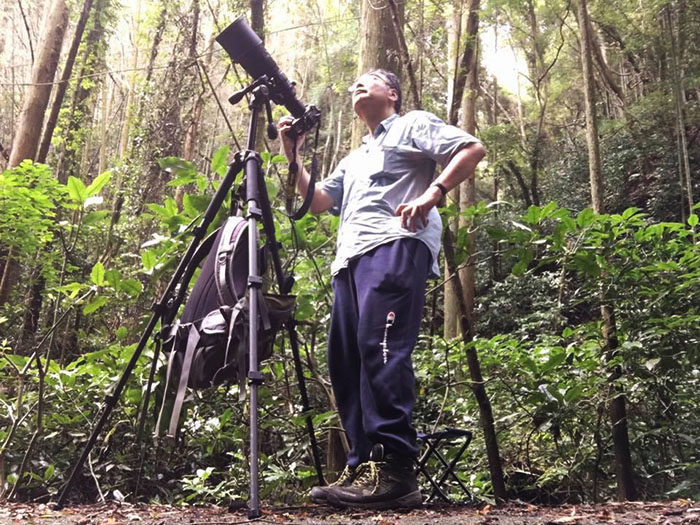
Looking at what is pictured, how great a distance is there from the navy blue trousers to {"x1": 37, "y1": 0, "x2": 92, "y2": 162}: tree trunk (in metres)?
5.74

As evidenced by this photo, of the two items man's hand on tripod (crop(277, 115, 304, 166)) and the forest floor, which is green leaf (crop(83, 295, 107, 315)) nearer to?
the forest floor

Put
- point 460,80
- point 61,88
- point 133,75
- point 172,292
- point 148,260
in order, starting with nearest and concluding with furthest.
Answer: point 172,292 → point 148,260 → point 460,80 → point 61,88 → point 133,75

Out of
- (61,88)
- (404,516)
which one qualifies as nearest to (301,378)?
(404,516)

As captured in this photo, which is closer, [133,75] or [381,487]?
[381,487]

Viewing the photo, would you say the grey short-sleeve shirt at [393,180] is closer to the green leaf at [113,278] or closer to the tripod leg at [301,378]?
the tripod leg at [301,378]

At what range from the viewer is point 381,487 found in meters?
1.52

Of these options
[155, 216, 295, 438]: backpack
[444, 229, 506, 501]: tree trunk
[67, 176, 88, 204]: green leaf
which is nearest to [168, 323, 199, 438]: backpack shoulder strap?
[155, 216, 295, 438]: backpack

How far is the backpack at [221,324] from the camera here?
4.91 feet

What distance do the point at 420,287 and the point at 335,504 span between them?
650 millimetres

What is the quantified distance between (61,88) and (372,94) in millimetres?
6310

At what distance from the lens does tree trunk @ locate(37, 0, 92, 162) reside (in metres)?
6.31

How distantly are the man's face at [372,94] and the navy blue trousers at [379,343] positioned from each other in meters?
0.57

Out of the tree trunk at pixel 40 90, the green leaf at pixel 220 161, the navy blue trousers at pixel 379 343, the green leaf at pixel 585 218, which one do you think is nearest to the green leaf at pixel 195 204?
the green leaf at pixel 220 161

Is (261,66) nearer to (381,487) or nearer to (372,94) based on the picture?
(372,94)
